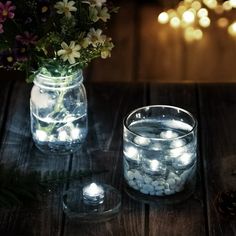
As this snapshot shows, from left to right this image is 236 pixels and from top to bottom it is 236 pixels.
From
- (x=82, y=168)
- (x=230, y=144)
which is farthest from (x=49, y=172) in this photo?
(x=230, y=144)

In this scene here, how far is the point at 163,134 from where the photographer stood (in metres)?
1.26

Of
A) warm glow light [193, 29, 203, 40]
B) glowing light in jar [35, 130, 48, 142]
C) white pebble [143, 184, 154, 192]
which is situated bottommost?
warm glow light [193, 29, 203, 40]

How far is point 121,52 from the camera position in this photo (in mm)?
2598

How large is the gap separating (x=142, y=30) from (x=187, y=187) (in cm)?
156

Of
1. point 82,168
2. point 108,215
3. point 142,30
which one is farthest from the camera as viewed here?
point 142,30

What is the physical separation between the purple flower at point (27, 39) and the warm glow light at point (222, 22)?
167 cm

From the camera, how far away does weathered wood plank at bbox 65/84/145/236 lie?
1.13 metres

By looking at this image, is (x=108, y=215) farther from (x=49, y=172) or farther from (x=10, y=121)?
(x=10, y=121)

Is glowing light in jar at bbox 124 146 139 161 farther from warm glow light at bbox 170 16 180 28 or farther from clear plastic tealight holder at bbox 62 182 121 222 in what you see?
→ warm glow light at bbox 170 16 180 28

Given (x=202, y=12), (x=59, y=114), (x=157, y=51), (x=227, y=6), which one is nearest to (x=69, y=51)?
(x=59, y=114)

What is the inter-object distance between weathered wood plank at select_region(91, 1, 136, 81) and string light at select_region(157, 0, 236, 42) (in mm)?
140

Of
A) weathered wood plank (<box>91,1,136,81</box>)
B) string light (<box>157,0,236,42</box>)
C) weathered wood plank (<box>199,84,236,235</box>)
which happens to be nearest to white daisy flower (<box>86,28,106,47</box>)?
weathered wood plank (<box>199,84,236,235</box>)

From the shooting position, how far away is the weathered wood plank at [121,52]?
2.48 m

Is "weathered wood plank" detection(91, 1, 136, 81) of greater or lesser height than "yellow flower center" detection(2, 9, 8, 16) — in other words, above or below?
below
